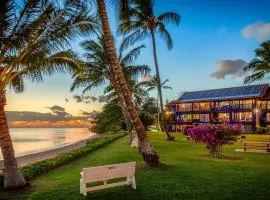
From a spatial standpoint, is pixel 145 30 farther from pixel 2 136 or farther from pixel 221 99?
pixel 221 99

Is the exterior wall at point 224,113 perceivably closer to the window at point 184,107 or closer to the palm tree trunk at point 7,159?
the window at point 184,107

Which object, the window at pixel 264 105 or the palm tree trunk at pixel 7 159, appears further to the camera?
the window at pixel 264 105

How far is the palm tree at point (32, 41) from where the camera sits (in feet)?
29.8

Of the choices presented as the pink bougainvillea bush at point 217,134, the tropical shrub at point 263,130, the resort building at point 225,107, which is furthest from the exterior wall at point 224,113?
the pink bougainvillea bush at point 217,134

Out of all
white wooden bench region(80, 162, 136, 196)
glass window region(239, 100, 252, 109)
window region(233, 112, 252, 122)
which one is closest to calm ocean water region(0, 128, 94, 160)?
white wooden bench region(80, 162, 136, 196)

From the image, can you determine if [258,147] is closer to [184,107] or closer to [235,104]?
[235,104]

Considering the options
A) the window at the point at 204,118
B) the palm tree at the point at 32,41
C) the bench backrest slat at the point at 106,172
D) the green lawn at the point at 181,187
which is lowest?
the green lawn at the point at 181,187

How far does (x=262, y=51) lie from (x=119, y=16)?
79.4 ft

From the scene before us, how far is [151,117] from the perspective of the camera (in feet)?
180

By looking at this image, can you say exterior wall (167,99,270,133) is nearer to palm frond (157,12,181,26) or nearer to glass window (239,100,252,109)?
glass window (239,100,252,109)

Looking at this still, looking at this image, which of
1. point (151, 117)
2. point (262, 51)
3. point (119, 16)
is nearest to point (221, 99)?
point (151, 117)

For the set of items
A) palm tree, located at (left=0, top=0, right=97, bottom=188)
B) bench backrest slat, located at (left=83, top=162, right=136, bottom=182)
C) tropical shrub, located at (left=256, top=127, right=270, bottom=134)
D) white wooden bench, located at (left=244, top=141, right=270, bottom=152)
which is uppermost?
palm tree, located at (left=0, top=0, right=97, bottom=188)

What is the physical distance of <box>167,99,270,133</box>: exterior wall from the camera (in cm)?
4781

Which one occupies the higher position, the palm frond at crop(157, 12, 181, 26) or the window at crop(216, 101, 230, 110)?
the palm frond at crop(157, 12, 181, 26)
